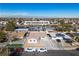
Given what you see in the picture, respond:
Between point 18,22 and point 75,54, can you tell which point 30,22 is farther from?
point 75,54

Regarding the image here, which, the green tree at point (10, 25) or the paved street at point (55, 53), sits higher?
the green tree at point (10, 25)

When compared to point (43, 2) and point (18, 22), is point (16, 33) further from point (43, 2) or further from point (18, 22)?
point (43, 2)

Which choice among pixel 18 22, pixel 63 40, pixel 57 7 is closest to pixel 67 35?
pixel 63 40

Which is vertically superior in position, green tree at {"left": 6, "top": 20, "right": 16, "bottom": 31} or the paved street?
green tree at {"left": 6, "top": 20, "right": 16, "bottom": 31}

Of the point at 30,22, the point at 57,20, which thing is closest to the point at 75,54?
the point at 57,20

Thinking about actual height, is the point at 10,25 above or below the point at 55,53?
above

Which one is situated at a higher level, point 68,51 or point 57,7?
point 57,7

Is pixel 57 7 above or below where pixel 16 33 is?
above

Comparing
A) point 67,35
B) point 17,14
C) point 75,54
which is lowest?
point 75,54
